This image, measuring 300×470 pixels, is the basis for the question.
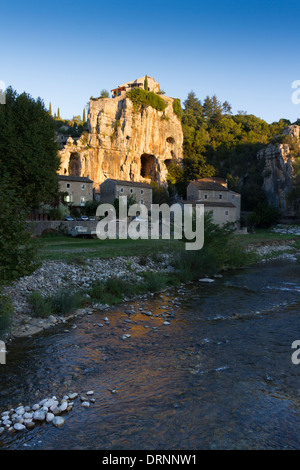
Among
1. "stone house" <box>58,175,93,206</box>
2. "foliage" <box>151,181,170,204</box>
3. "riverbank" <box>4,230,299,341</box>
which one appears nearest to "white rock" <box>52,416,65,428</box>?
"riverbank" <box>4,230,299,341</box>

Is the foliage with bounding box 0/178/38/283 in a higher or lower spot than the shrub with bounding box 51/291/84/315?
higher

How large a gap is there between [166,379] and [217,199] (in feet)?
172

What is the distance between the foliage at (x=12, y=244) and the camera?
400 inches

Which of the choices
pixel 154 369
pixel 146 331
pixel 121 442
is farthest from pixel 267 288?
pixel 121 442

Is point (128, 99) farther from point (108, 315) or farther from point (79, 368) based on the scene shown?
point (79, 368)

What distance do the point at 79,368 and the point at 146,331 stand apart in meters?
3.46

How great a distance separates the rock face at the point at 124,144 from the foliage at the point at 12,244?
51.0 metres

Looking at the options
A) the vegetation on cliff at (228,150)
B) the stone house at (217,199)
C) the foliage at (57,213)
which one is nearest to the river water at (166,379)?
the foliage at (57,213)

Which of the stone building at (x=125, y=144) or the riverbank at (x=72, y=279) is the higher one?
the stone building at (x=125, y=144)

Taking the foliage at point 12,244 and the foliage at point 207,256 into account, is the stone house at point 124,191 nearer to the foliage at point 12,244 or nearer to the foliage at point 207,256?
the foliage at point 207,256

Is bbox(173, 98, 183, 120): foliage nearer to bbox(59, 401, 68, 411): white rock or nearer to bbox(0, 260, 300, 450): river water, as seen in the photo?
bbox(0, 260, 300, 450): river water

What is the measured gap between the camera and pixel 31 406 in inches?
287

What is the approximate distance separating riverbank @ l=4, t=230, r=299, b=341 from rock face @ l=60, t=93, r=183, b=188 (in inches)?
1646

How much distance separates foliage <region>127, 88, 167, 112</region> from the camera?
68.0 meters
